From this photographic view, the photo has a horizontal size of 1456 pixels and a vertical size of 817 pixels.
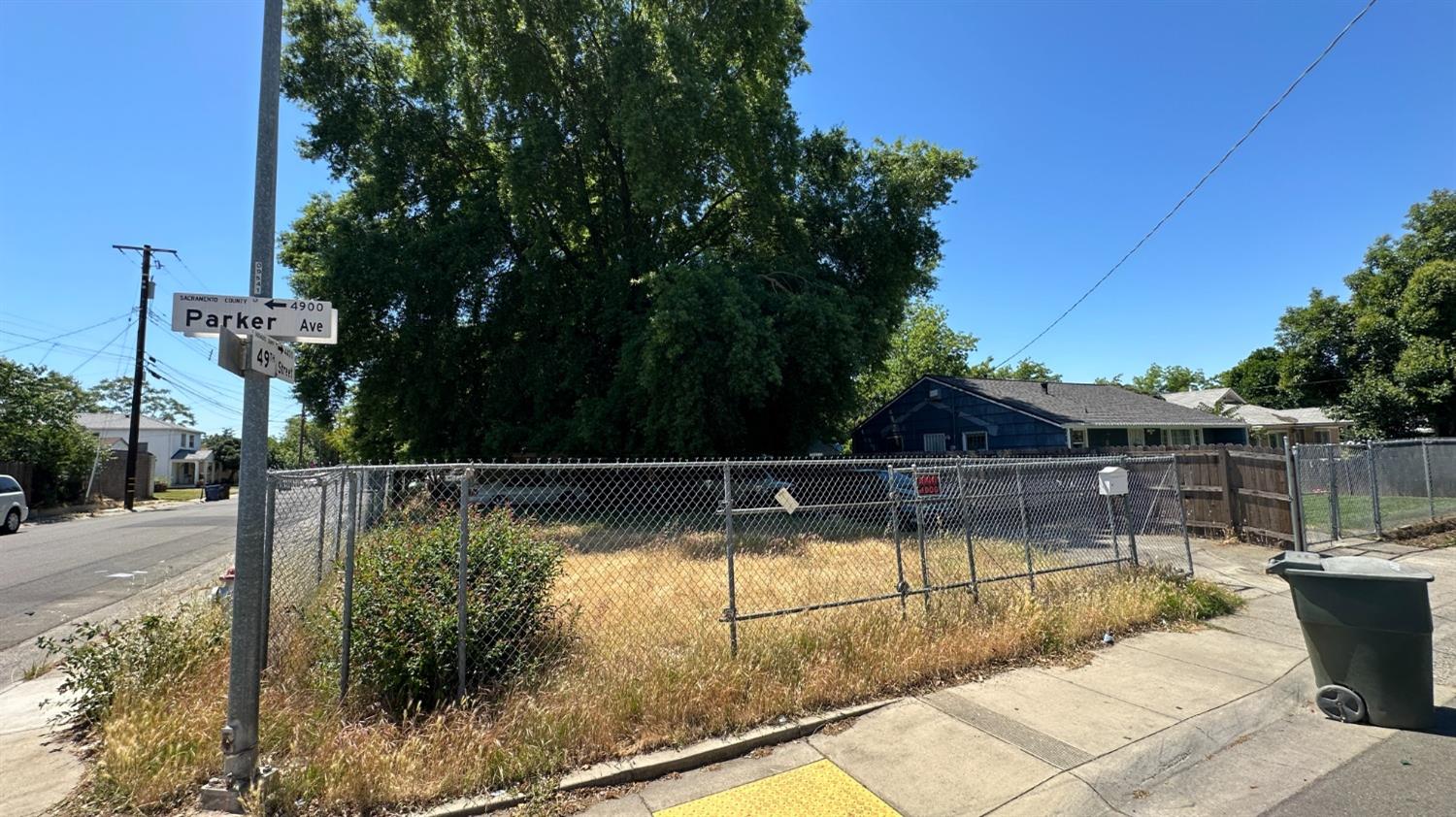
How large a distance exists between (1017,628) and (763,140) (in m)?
17.0

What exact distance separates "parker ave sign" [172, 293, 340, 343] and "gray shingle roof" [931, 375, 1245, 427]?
2332 centimetres

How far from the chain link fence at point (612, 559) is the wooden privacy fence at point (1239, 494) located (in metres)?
2.57

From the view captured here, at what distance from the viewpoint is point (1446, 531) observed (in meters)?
12.0

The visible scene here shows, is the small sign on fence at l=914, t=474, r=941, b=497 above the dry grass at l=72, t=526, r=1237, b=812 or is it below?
above

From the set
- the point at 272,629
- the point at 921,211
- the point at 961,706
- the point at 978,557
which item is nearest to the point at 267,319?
the point at 272,629

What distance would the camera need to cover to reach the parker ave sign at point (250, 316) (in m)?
3.47

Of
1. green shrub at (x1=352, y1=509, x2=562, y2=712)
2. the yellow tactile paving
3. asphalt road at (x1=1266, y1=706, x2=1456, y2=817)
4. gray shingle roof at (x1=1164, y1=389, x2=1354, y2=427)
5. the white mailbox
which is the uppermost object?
gray shingle roof at (x1=1164, y1=389, x2=1354, y2=427)

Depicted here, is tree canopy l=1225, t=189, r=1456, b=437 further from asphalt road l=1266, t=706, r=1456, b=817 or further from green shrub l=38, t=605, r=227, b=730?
green shrub l=38, t=605, r=227, b=730

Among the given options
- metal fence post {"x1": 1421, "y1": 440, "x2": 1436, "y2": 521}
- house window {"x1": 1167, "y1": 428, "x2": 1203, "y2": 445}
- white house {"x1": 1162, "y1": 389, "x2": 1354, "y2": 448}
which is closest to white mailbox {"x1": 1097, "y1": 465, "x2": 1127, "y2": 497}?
metal fence post {"x1": 1421, "y1": 440, "x2": 1436, "y2": 521}

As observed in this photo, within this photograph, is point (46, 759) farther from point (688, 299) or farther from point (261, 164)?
point (688, 299)

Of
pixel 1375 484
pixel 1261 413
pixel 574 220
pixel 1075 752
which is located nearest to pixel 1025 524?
pixel 1075 752

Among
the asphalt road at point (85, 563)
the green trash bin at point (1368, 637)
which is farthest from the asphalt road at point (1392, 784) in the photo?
the asphalt road at point (85, 563)

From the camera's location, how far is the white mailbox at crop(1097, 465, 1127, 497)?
7.39 metres

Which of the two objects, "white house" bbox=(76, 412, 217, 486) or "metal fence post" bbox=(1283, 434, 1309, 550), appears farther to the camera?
"white house" bbox=(76, 412, 217, 486)
